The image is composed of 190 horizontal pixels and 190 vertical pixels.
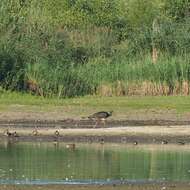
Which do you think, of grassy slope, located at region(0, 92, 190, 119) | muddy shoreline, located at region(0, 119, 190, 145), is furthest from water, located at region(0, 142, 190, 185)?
grassy slope, located at region(0, 92, 190, 119)

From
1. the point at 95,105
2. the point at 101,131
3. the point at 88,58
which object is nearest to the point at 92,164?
the point at 101,131

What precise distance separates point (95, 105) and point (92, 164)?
1055cm

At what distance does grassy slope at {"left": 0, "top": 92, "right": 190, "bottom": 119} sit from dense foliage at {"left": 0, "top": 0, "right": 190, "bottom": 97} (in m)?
0.79

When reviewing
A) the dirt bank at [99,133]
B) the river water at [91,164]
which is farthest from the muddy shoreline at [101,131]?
the river water at [91,164]

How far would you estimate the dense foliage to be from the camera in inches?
1245

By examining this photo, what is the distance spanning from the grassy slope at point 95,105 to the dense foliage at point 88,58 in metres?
0.79

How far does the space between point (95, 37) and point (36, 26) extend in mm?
4077

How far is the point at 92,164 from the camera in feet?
60.6

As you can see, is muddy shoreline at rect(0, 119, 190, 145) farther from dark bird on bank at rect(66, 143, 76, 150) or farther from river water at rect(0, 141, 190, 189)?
dark bird on bank at rect(66, 143, 76, 150)

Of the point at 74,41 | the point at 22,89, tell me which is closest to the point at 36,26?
the point at 74,41

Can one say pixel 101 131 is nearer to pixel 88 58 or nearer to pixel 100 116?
pixel 100 116

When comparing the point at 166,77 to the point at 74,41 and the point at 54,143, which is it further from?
the point at 54,143

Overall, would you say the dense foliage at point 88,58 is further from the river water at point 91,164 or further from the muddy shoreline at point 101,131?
the river water at point 91,164

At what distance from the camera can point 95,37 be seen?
3888 centimetres
